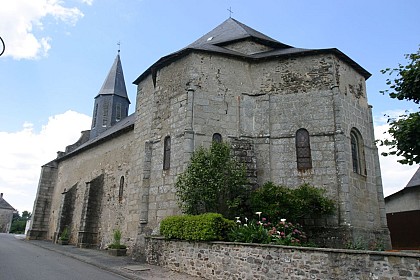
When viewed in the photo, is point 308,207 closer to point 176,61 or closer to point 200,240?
point 200,240

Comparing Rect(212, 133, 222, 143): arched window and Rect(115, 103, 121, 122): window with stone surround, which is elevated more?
Rect(115, 103, 121, 122): window with stone surround

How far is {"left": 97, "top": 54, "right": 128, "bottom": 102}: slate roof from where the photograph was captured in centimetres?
3130

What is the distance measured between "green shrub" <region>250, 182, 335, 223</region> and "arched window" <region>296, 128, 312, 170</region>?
99 centimetres

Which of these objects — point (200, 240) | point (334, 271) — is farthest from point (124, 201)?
point (334, 271)

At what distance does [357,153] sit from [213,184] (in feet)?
19.0

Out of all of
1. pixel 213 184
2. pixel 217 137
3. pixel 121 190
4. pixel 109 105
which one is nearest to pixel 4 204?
pixel 109 105

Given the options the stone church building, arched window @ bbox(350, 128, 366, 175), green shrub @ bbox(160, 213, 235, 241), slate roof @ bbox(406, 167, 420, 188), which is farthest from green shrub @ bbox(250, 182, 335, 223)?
slate roof @ bbox(406, 167, 420, 188)

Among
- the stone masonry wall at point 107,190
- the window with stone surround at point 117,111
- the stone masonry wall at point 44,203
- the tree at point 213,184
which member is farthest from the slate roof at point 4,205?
the tree at point 213,184

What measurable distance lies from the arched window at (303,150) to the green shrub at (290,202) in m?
0.99

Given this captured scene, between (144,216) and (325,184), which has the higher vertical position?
(325,184)

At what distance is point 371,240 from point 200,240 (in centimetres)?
616

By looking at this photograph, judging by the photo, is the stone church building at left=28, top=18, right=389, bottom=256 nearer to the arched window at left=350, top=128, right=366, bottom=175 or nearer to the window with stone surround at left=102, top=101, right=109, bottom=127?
the arched window at left=350, top=128, right=366, bottom=175

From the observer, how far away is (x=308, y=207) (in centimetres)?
1066

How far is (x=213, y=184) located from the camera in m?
10.5
